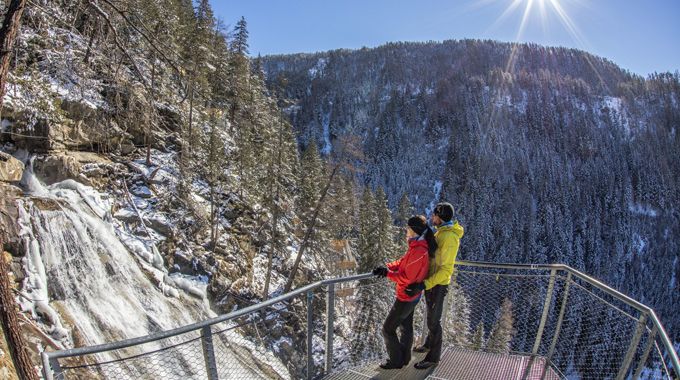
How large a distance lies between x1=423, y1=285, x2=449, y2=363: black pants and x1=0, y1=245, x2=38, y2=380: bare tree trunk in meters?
4.04

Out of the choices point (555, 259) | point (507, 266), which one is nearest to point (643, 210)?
point (555, 259)

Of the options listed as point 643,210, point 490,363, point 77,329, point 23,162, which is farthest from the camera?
point 643,210

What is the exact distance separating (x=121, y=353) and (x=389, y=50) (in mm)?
169015

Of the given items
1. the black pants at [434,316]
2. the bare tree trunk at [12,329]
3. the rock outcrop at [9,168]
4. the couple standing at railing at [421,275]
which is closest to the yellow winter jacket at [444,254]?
the couple standing at railing at [421,275]

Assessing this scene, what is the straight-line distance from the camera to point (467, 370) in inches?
200

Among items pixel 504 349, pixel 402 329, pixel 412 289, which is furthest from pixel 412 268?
pixel 504 349

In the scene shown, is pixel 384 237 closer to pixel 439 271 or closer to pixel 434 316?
pixel 434 316

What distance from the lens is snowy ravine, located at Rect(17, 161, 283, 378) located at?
9.15m

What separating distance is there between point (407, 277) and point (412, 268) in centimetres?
13

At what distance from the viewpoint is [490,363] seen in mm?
5348

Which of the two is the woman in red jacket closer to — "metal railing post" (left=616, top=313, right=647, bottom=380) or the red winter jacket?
the red winter jacket

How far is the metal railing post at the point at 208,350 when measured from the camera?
3.12m

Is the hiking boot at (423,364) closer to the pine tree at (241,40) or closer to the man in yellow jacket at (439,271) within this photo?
the man in yellow jacket at (439,271)

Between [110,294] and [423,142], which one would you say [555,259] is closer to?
[423,142]
